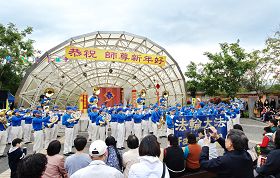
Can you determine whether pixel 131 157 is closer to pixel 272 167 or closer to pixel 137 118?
pixel 272 167

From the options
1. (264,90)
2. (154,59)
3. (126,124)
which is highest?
(154,59)

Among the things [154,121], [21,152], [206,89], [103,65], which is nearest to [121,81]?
[103,65]

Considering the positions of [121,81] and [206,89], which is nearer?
[206,89]

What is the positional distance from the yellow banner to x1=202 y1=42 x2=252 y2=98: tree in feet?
33.7

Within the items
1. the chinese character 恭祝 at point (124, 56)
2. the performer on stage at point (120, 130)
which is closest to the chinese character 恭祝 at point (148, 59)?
the chinese character 恭祝 at point (124, 56)

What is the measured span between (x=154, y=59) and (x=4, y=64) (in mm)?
17084

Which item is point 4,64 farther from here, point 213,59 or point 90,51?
point 213,59

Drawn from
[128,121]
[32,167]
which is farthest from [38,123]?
[32,167]

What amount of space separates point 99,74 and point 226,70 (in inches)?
543

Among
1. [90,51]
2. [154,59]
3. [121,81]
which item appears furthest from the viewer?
[121,81]

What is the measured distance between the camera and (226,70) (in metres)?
26.1

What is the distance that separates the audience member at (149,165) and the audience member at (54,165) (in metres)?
1.54

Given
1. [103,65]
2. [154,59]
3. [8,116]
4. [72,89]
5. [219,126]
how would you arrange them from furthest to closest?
1. [72,89]
2. [103,65]
3. [154,59]
4. [8,116]
5. [219,126]

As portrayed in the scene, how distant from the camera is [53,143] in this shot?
3932 mm
